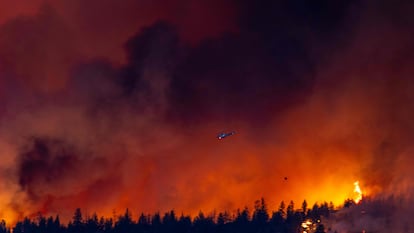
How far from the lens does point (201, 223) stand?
127 meters

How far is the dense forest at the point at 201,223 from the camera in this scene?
125875 millimetres

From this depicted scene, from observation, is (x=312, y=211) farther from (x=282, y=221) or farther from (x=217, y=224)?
(x=217, y=224)

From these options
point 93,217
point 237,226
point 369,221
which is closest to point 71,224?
point 93,217

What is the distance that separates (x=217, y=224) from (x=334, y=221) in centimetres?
1537

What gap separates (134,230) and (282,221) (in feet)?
64.3

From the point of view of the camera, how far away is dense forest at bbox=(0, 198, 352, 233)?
4956 inches

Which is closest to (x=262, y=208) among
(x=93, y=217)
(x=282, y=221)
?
(x=282, y=221)

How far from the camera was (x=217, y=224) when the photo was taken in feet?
418

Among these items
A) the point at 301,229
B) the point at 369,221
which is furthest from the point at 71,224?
the point at 369,221

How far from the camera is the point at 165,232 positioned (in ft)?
416

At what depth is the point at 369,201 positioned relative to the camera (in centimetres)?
13075

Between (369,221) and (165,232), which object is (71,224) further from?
(369,221)

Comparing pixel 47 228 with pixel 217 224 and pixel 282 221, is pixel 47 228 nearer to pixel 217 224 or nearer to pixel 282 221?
pixel 217 224

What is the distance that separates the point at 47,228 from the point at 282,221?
101 ft
